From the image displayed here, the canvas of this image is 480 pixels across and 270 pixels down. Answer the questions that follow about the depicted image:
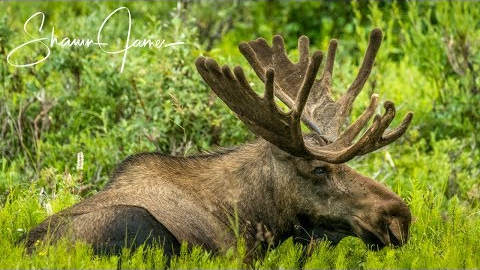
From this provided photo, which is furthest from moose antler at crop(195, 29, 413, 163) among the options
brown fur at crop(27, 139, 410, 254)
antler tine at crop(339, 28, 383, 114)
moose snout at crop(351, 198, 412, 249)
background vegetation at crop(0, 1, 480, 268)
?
background vegetation at crop(0, 1, 480, 268)

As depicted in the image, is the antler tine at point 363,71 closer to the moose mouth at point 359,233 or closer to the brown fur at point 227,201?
the brown fur at point 227,201

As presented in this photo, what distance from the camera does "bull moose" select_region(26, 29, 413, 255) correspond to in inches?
259

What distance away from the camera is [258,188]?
7.07m

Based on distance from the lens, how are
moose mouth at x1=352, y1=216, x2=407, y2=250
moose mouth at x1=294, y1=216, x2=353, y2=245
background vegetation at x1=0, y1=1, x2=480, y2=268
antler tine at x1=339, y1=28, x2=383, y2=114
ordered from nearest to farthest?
moose mouth at x1=352, y1=216, x2=407, y2=250, moose mouth at x1=294, y1=216, x2=353, y2=245, background vegetation at x1=0, y1=1, x2=480, y2=268, antler tine at x1=339, y1=28, x2=383, y2=114

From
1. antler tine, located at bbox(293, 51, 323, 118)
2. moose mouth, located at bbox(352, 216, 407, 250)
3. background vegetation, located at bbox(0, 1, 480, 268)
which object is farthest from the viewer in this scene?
background vegetation, located at bbox(0, 1, 480, 268)

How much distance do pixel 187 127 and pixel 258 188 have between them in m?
2.44

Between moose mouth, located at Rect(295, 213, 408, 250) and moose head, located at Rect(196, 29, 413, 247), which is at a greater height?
moose head, located at Rect(196, 29, 413, 247)

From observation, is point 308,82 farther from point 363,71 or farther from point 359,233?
point 363,71

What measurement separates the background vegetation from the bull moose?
150 mm

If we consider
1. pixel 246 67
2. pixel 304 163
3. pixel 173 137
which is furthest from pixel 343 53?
pixel 304 163

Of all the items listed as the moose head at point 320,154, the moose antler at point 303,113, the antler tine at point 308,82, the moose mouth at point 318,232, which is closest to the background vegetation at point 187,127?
the moose mouth at point 318,232

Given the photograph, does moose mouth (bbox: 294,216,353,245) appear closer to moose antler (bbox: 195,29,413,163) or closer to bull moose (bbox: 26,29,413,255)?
bull moose (bbox: 26,29,413,255)

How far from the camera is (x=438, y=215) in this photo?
25.6 feet

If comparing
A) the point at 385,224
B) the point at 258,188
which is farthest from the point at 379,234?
the point at 258,188
